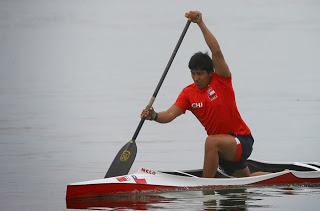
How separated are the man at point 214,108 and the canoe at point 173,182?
25 cm

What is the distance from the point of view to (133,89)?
28.3 metres

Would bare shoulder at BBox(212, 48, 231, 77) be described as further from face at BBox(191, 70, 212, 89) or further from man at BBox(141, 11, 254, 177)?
face at BBox(191, 70, 212, 89)

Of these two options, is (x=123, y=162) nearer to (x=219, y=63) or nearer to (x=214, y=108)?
(x=214, y=108)

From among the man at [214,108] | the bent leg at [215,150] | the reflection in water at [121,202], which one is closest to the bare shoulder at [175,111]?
the man at [214,108]

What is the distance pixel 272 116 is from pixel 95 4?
35.3m

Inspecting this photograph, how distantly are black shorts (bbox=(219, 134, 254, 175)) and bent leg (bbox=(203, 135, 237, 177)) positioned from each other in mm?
155

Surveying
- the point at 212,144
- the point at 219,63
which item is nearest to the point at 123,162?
the point at 212,144

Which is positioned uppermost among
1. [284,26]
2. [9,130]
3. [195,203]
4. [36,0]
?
[36,0]

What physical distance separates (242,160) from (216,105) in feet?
2.75

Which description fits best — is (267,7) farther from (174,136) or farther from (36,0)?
(174,136)

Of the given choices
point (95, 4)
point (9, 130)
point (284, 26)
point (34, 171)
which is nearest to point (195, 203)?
point (34, 171)

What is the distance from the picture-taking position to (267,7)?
49.7 meters

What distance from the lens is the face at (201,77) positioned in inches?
570

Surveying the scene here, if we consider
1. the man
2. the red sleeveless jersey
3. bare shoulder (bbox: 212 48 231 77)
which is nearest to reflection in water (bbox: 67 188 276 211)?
the man
